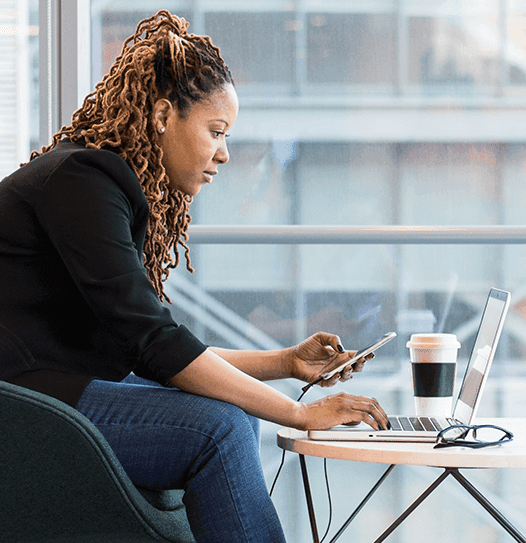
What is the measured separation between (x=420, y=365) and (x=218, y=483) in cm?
60

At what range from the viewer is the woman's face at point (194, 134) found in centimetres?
132

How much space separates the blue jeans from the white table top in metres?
0.12

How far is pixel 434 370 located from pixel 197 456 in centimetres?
A: 62

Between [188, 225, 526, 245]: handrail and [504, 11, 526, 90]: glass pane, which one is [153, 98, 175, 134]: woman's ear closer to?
[188, 225, 526, 245]: handrail

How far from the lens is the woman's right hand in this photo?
1143 millimetres

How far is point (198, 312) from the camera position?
84.0 inches

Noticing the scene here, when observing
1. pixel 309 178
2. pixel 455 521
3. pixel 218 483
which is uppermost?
pixel 309 178

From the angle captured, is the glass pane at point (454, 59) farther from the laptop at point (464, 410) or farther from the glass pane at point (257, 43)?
the laptop at point (464, 410)

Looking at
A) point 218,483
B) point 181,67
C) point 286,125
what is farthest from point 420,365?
point 286,125

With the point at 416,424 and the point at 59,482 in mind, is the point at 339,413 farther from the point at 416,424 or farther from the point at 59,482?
the point at 59,482

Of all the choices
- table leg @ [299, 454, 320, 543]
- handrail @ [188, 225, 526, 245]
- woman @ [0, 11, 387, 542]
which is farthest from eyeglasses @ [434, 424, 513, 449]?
handrail @ [188, 225, 526, 245]

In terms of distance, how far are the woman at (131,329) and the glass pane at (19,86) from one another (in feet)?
3.29

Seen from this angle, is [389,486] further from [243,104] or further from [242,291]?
[243,104]

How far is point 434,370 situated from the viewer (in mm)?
1441
